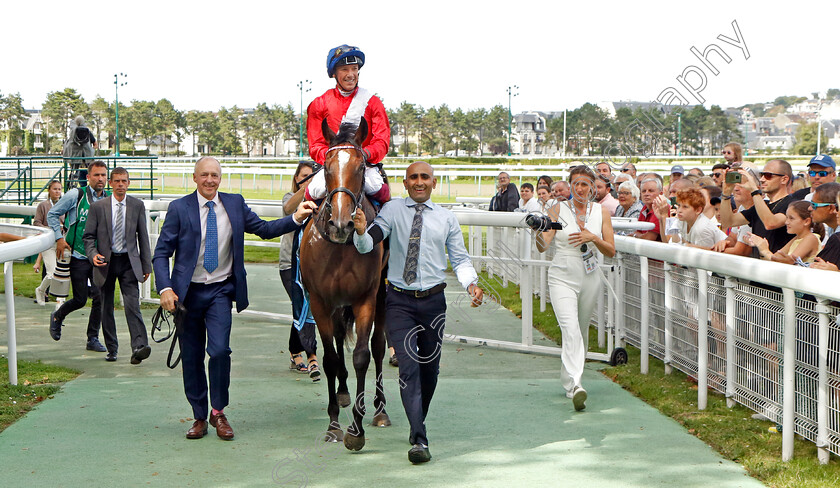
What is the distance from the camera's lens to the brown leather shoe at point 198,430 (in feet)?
18.6

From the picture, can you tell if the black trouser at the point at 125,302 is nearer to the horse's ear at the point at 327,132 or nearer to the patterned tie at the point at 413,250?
the horse's ear at the point at 327,132

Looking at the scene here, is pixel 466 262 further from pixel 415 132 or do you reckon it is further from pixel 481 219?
pixel 415 132

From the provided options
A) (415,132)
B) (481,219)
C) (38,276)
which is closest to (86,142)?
(38,276)

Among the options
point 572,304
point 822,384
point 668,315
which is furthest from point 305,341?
point 822,384

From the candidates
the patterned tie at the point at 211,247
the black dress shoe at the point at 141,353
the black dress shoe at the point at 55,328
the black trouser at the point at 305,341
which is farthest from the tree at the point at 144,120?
the patterned tie at the point at 211,247

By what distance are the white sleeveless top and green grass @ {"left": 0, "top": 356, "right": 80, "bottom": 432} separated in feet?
13.7

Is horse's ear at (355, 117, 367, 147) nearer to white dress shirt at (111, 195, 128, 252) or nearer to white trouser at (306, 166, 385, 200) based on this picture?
white trouser at (306, 166, 385, 200)

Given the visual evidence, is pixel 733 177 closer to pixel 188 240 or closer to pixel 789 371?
pixel 789 371

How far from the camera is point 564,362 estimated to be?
6.75m

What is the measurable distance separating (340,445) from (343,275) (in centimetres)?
109

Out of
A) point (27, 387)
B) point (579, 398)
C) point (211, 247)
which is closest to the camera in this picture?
point (211, 247)

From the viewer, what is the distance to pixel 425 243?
546 cm

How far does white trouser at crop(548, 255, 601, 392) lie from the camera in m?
6.71

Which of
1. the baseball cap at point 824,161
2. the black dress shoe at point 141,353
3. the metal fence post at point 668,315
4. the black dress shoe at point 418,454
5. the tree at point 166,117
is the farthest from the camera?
the tree at point 166,117
